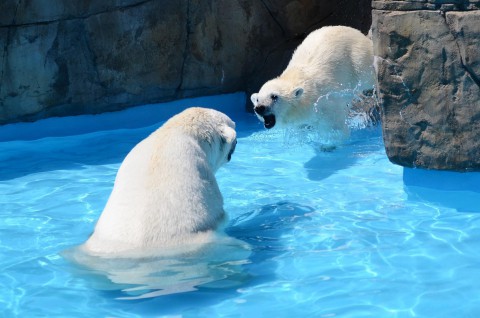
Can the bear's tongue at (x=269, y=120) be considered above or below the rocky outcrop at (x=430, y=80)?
below

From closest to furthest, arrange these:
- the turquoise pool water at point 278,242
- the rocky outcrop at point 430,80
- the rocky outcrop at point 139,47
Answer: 1. the turquoise pool water at point 278,242
2. the rocky outcrop at point 430,80
3. the rocky outcrop at point 139,47

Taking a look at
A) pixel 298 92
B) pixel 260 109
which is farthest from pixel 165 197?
pixel 298 92

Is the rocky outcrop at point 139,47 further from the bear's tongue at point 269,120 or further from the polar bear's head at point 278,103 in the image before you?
the bear's tongue at point 269,120

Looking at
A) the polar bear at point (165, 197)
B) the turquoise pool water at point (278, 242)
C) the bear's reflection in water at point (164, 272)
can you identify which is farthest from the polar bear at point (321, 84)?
the bear's reflection in water at point (164, 272)

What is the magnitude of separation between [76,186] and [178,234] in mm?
2323

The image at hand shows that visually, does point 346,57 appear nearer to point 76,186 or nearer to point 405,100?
point 405,100

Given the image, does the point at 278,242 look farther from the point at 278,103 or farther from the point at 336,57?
the point at 336,57

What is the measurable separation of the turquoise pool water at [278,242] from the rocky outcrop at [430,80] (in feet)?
1.06

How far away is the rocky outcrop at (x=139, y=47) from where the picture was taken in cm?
791

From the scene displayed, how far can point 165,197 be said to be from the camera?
418 centimetres

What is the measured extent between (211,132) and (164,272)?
1.21 meters

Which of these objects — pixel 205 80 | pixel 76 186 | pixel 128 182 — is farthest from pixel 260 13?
pixel 128 182

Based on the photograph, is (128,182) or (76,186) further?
(76,186)

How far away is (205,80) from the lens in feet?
28.5
